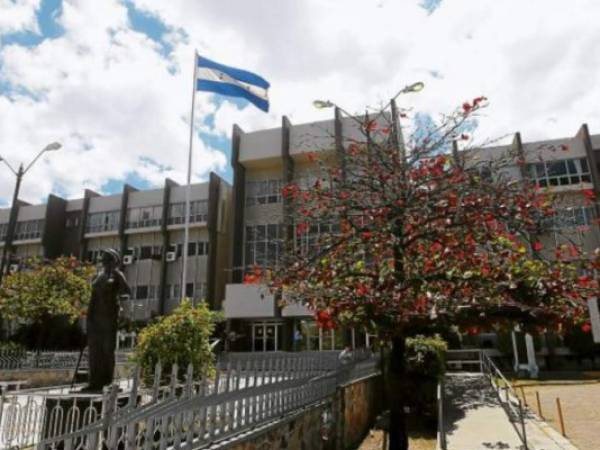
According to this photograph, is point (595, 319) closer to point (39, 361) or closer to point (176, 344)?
point (176, 344)

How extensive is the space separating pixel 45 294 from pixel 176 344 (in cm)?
2219

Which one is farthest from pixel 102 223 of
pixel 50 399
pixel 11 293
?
pixel 50 399

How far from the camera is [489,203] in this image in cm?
710

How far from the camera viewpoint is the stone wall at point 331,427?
6.00 meters

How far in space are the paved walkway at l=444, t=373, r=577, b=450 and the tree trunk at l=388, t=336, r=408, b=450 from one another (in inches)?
81.7

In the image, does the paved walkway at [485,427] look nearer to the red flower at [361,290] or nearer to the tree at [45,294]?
the red flower at [361,290]

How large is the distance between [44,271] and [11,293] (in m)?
2.21

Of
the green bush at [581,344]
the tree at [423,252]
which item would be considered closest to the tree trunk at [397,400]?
the tree at [423,252]

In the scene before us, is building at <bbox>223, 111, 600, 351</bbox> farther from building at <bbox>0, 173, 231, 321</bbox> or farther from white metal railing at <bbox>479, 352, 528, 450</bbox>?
white metal railing at <bbox>479, 352, 528, 450</bbox>

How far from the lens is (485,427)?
1115 cm

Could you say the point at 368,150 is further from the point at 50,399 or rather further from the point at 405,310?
the point at 50,399

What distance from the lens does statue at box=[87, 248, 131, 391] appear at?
7.87m

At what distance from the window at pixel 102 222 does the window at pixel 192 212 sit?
228 inches

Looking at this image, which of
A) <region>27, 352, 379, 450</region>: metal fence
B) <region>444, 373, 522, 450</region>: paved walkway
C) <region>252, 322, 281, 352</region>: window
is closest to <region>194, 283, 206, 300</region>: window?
<region>252, 322, 281, 352</region>: window
